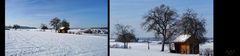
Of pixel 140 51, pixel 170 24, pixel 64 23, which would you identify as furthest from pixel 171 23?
pixel 64 23

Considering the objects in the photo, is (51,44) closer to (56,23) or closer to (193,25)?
(56,23)

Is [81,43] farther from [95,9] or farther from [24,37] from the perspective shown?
[24,37]

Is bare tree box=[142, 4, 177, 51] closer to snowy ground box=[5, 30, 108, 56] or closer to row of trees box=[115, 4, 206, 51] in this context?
row of trees box=[115, 4, 206, 51]

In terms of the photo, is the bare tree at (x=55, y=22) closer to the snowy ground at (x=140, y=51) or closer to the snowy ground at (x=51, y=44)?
the snowy ground at (x=51, y=44)

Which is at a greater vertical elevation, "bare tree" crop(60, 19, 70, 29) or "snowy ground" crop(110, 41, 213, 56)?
"bare tree" crop(60, 19, 70, 29)

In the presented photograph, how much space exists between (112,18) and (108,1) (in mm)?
125

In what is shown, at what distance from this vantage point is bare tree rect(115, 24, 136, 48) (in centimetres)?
269

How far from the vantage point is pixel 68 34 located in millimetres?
2613

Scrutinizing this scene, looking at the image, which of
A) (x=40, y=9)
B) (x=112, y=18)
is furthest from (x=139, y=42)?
(x=40, y=9)

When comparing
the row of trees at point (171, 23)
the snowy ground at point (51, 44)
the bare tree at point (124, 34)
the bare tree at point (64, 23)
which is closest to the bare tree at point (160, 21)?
the row of trees at point (171, 23)

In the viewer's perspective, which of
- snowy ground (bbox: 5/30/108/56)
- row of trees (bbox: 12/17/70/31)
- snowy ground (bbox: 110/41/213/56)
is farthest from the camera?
snowy ground (bbox: 110/41/213/56)

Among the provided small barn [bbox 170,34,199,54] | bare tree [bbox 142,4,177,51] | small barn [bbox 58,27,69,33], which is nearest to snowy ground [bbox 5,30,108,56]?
small barn [bbox 58,27,69,33]

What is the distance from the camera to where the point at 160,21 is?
2.62 metres

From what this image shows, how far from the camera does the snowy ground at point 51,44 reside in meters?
2.31
